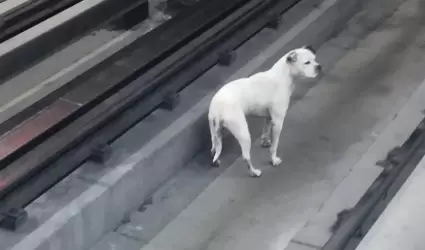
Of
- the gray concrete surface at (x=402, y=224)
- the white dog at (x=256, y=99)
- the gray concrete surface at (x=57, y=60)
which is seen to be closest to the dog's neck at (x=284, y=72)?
the white dog at (x=256, y=99)

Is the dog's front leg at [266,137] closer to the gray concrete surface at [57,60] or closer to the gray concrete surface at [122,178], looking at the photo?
the gray concrete surface at [122,178]

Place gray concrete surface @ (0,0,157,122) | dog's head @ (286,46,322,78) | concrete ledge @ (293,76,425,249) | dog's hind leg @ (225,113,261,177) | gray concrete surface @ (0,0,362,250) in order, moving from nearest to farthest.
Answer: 1. gray concrete surface @ (0,0,362,250)
2. concrete ledge @ (293,76,425,249)
3. dog's hind leg @ (225,113,261,177)
4. dog's head @ (286,46,322,78)
5. gray concrete surface @ (0,0,157,122)

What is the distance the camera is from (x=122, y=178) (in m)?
4.55

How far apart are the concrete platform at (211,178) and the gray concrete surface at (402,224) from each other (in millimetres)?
663

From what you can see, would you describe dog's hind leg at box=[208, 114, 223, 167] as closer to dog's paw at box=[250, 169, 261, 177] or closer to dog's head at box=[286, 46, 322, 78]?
dog's paw at box=[250, 169, 261, 177]

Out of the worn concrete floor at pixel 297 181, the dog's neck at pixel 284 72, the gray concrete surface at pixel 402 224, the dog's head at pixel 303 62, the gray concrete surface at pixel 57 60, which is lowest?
the worn concrete floor at pixel 297 181

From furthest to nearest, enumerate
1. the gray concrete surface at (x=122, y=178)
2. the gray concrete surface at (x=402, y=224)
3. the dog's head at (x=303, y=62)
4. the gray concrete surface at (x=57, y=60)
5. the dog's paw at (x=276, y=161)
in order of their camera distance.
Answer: the gray concrete surface at (x=57, y=60), the dog's paw at (x=276, y=161), the dog's head at (x=303, y=62), the gray concrete surface at (x=122, y=178), the gray concrete surface at (x=402, y=224)

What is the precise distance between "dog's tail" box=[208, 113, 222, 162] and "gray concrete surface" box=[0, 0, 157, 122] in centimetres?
127

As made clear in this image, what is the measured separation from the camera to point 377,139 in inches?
211

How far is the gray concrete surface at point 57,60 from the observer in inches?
224

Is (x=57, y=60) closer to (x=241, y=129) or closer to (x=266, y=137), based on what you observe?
(x=266, y=137)

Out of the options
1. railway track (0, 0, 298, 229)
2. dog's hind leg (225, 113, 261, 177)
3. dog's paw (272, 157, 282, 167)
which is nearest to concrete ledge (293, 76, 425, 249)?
dog's paw (272, 157, 282, 167)

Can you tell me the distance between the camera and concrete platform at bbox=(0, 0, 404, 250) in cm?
438

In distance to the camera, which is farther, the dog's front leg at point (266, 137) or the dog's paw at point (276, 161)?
the dog's front leg at point (266, 137)
